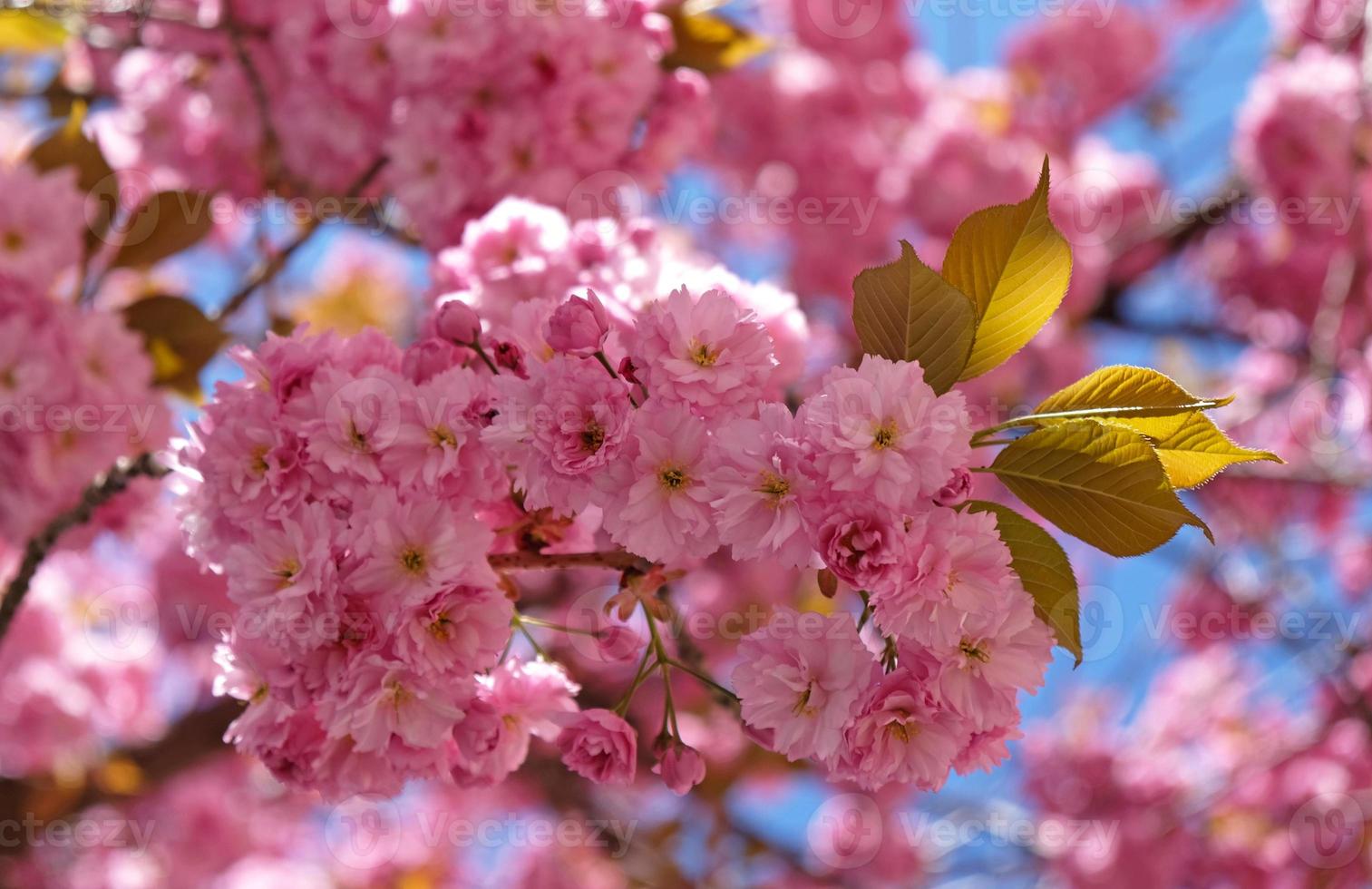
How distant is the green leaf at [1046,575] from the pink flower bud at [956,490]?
5 centimetres

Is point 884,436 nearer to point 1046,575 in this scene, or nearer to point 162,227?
point 1046,575

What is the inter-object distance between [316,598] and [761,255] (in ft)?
16.0

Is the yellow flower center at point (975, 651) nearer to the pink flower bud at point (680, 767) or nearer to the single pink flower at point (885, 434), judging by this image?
the single pink flower at point (885, 434)

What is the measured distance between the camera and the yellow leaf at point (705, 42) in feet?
6.34

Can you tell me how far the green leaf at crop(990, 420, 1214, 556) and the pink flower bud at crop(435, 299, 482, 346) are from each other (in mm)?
518

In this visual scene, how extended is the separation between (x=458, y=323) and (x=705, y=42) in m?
1.10

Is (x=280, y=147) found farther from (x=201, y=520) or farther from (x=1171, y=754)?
(x=1171, y=754)

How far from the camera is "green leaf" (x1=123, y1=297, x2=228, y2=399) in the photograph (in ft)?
5.96

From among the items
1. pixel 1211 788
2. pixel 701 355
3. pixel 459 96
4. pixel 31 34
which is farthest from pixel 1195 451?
pixel 1211 788

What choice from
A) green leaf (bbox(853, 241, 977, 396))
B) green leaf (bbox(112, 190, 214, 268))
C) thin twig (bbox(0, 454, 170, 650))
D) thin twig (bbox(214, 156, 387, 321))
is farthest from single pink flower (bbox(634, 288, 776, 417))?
green leaf (bbox(112, 190, 214, 268))

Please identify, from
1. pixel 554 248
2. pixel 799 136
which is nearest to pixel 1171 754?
pixel 799 136

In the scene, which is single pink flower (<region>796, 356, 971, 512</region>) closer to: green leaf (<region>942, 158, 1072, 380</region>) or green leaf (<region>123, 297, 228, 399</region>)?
green leaf (<region>942, 158, 1072, 380</region>)

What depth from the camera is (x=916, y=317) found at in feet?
3.17

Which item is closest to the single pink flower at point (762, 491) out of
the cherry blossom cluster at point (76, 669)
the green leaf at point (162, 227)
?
the green leaf at point (162, 227)
